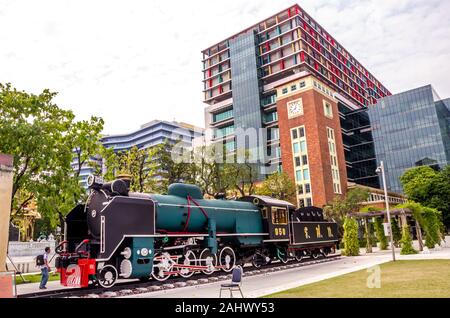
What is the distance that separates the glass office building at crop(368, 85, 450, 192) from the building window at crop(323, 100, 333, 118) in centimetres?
2175

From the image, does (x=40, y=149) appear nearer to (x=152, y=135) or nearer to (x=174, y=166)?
(x=174, y=166)

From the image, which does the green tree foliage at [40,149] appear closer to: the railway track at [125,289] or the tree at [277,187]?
the railway track at [125,289]

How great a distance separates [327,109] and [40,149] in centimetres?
5809

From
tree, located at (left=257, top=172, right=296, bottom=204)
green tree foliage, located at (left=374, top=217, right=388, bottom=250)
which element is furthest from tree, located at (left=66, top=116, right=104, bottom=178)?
tree, located at (left=257, top=172, right=296, bottom=204)

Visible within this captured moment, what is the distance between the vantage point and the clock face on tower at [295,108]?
216ft

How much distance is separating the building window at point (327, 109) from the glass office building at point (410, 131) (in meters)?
21.8

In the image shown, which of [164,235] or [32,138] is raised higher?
[32,138]

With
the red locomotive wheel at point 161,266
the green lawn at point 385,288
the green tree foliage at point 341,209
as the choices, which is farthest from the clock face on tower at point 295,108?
the red locomotive wheel at point 161,266

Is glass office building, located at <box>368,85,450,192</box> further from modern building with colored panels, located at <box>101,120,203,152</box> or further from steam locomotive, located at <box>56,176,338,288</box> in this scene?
steam locomotive, located at <box>56,176,338,288</box>

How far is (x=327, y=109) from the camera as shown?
68750mm

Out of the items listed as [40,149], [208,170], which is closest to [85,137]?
[40,149]

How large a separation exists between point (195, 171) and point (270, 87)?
49558 millimetres

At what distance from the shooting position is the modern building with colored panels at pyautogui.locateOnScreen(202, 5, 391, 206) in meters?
64.0
